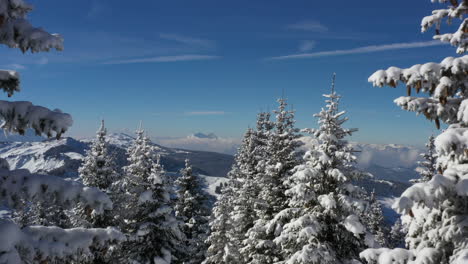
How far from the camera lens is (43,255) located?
5.02 meters

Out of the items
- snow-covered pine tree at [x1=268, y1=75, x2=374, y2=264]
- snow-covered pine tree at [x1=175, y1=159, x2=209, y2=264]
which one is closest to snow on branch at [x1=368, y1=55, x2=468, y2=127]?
snow-covered pine tree at [x1=268, y1=75, x2=374, y2=264]

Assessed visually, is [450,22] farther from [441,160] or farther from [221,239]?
[221,239]

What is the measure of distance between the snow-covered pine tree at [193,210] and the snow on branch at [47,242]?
24712 millimetres

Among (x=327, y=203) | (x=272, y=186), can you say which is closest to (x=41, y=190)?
(x=327, y=203)

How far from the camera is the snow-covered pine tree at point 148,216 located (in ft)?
68.0

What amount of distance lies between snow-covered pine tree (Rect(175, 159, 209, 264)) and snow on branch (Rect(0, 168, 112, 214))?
25546 mm

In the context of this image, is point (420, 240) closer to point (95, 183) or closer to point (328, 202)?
point (328, 202)

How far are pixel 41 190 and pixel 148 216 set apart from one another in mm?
16768

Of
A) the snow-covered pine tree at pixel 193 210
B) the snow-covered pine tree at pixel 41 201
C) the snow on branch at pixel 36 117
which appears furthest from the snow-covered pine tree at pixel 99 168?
the snow on branch at pixel 36 117

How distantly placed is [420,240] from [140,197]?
16.7 m

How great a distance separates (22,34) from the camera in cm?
511

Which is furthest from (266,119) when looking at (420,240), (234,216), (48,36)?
(48,36)

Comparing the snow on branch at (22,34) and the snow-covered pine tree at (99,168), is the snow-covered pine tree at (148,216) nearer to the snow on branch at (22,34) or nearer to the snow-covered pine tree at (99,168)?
the snow-covered pine tree at (99,168)

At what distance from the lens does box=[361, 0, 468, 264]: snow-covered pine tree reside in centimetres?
530
